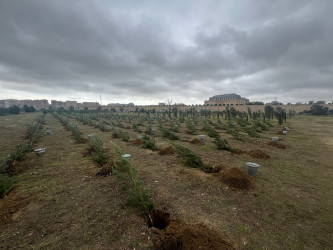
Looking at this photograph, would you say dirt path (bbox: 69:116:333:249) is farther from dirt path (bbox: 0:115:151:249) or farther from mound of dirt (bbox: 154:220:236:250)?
dirt path (bbox: 0:115:151:249)

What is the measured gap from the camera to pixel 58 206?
4.78 m

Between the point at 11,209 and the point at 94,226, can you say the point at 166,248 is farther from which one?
the point at 11,209

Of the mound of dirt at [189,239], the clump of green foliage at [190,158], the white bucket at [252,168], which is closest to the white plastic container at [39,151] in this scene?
the clump of green foliage at [190,158]

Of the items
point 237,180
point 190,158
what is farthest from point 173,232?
point 190,158

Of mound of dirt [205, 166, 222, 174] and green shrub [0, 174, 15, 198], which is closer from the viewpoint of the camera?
green shrub [0, 174, 15, 198]

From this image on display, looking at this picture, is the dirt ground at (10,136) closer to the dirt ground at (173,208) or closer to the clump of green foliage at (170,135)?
the dirt ground at (173,208)

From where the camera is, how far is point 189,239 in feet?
10.6

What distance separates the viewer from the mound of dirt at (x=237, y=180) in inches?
232

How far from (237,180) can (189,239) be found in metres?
3.69

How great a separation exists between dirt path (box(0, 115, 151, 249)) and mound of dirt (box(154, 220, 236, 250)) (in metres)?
0.40

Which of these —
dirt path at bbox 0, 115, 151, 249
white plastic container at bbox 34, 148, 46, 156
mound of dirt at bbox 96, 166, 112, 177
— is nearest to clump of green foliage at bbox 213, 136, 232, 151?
mound of dirt at bbox 96, 166, 112, 177

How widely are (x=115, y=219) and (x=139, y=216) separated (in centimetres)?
64

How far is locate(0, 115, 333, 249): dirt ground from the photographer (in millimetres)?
3527

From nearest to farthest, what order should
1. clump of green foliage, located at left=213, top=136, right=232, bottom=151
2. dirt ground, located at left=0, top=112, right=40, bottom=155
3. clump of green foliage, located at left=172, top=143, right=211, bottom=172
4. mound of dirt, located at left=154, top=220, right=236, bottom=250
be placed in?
1. mound of dirt, located at left=154, top=220, right=236, bottom=250
2. clump of green foliage, located at left=172, top=143, right=211, bottom=172
3. clump of green foliage, located at left=213, top=136, right=232, bottom=151
4. dirt ground, located at left=0, top=112, right=40, bottom=155
